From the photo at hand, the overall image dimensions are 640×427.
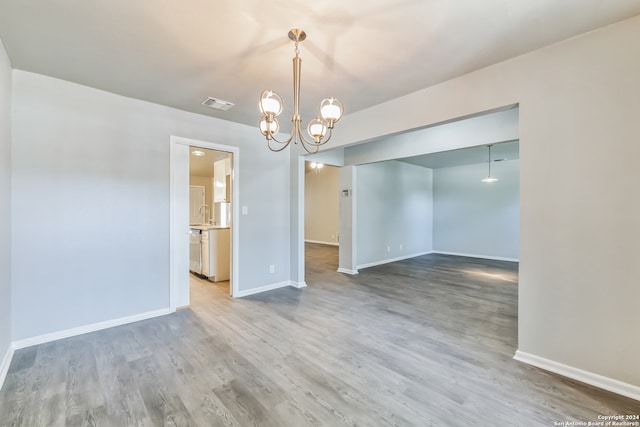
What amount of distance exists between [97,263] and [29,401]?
A: 54.6 inches

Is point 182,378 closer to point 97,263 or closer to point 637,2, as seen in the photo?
point 97,263

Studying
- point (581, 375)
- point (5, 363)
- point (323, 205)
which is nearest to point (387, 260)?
point (323, 205)

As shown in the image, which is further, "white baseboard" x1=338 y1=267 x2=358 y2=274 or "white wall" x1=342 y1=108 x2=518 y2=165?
"white baseboard" x1=338 y1=267 x2=358 y2=274

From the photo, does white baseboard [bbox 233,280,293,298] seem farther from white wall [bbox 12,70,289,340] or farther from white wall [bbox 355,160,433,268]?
white wall [bbox 355,160,433,268]

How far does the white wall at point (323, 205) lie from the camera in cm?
1016

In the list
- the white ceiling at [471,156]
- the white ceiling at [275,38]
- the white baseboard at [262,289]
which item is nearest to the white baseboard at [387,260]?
the white baseboard at [262,289]

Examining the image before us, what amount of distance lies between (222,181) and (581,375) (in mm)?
6031

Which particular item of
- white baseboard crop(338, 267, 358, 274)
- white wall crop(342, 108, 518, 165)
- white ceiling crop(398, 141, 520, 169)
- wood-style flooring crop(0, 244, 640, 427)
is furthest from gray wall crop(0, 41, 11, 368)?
white ceiling crop(398, 141, 520, 169)

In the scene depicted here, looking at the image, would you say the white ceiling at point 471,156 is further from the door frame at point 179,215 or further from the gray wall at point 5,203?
the gray wall at point 5,203

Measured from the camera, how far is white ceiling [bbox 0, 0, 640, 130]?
1.74 metres

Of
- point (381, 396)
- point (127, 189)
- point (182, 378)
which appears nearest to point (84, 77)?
point (127, 189)

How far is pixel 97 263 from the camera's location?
2924 millimetres

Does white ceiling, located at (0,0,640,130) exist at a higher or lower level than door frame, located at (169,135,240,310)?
higher

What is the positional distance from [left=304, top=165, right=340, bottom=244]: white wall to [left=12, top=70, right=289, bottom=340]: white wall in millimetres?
6761
